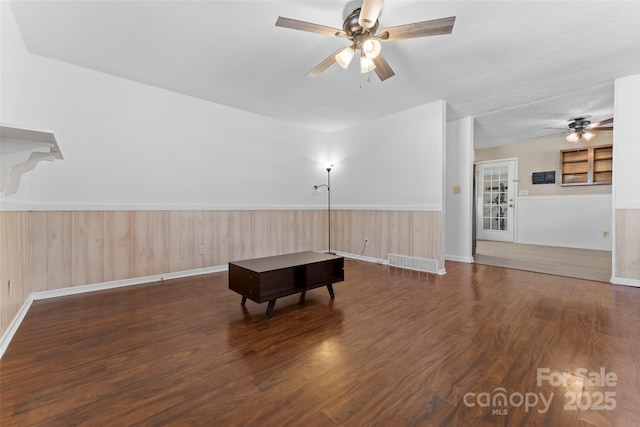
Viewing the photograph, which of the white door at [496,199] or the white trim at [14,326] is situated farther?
the white door at [496,199]

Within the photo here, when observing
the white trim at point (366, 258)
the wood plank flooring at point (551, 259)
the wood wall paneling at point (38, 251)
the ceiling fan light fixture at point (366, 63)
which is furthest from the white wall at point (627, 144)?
the wood wall paneling at point (38, 251)

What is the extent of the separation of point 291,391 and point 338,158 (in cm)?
469

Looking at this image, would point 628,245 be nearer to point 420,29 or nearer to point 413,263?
point 413,263

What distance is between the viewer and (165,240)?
369 centimetres

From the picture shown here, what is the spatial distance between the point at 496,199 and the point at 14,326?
9.07 metres

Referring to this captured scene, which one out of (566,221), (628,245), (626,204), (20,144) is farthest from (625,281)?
(20,144)

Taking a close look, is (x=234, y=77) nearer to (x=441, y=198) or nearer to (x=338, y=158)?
(x=338, y=158)

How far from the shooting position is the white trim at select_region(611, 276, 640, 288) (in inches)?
129

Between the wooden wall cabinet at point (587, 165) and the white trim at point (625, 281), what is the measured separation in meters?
3.59

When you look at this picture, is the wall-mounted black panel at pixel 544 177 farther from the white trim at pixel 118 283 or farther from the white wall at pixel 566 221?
the white trim at pixel 118 283

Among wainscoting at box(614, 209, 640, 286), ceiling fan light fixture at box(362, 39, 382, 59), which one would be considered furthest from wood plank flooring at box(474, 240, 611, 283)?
ceiling fan light fixture at box(362, 39, 382, 59)

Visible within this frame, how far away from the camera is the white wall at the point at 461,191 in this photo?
479 centimetres

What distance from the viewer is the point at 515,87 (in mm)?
3592

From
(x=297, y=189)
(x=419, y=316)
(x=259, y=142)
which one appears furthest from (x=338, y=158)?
(x=419, y=316)
